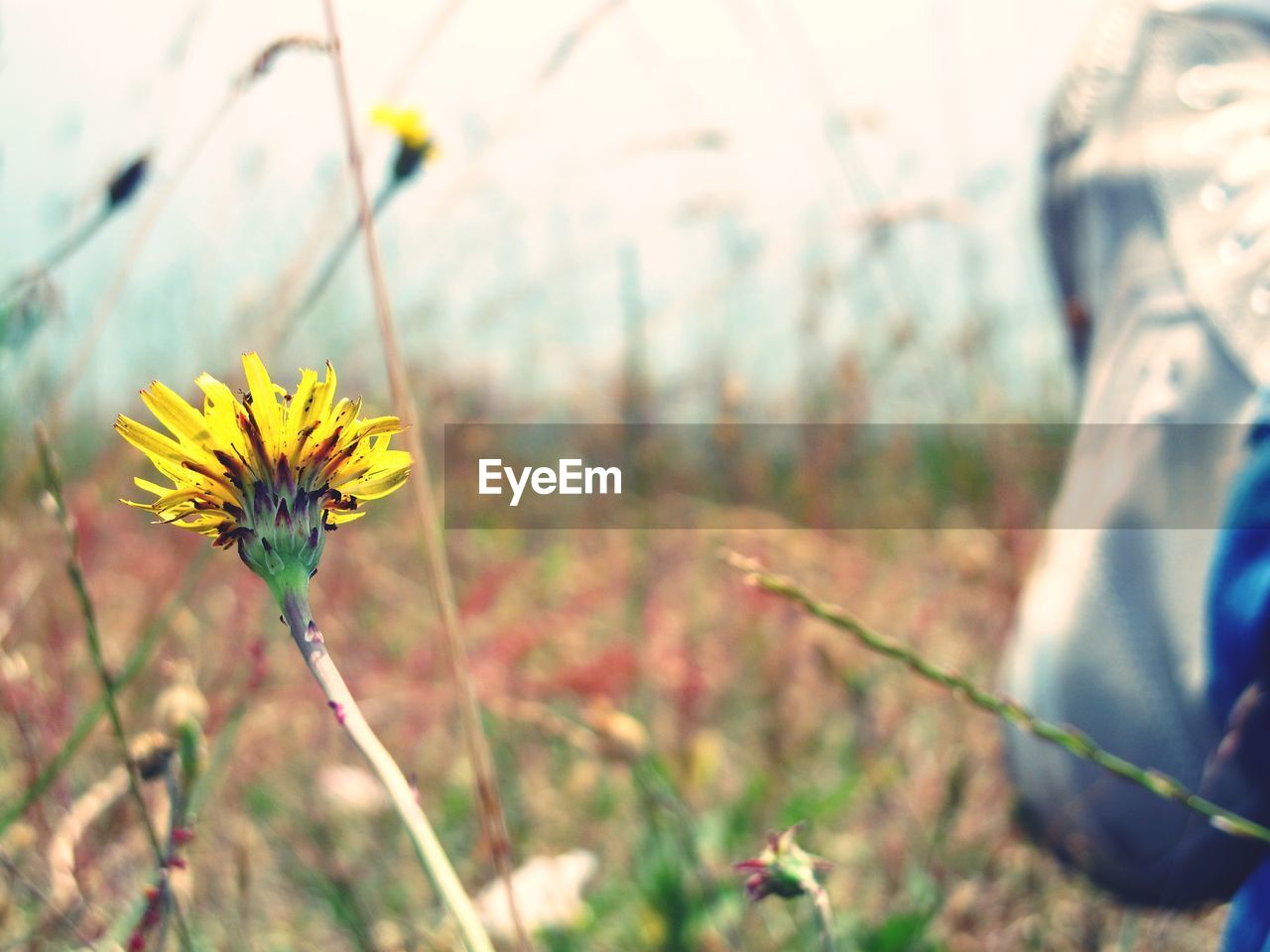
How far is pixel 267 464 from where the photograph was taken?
282 millimetres

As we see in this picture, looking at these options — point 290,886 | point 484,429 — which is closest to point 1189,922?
point 290,886

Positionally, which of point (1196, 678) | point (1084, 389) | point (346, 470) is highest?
point (1084, 389)

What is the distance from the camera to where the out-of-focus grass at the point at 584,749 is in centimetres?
63

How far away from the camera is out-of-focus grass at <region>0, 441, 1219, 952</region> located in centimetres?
63

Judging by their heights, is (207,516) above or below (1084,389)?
below

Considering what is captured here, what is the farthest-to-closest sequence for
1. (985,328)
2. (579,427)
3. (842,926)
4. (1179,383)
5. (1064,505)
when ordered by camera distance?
1. (579,427)
2. (985,328)
3. (1064,505)
4. (1179,383)
5. (842,926)

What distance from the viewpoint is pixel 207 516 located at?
284mm

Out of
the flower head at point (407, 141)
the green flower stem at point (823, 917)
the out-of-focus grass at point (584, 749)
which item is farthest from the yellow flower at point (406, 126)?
the green flower stem at point (823, 917)

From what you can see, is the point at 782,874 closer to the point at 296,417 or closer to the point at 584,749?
the point at 296,417

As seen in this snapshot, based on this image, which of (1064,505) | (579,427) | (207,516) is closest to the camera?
(207,516)

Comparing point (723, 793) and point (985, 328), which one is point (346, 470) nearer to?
point (723, 793)

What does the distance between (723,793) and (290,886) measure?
312 mm

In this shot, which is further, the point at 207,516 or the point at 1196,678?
the point at 1196,678

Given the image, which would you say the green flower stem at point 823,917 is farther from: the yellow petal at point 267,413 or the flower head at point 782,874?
the yellow petal at point 267,413
